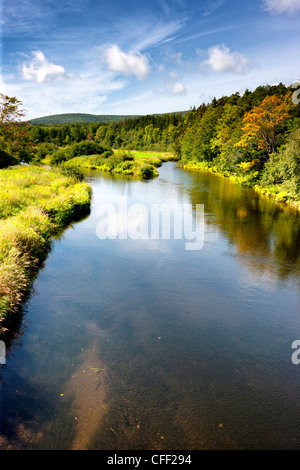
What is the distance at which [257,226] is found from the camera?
19.5 meters

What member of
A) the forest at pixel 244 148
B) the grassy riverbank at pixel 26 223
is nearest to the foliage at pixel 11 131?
the forest at pixel 244 148

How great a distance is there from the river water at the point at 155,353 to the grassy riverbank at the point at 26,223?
2.47 feet

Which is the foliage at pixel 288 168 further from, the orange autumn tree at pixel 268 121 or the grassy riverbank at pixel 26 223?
the grassy riverbank at pixel 26 223

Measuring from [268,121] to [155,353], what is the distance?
108ft

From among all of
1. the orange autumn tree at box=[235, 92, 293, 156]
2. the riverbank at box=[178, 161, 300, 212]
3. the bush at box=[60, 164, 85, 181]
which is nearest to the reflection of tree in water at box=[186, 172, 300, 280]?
the riverbank at box=[178, 161, 300, 212]

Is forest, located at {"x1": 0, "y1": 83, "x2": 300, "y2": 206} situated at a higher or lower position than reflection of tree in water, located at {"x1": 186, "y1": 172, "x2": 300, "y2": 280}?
higher

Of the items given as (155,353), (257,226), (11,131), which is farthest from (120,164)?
(155,353)

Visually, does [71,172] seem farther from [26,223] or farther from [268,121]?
[268,121]

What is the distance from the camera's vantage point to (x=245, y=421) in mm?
5676

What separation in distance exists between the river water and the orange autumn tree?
23096 millimetres

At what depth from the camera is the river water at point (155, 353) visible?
5.40 m

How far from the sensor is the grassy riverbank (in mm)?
8625

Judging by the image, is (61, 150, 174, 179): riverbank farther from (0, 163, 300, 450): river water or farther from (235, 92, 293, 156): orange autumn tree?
(0, 163, 300, 450): river water

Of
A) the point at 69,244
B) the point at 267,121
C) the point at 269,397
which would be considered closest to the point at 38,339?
the point at 269,397
